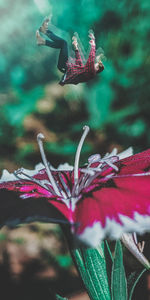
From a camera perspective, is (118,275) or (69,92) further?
(69,92)

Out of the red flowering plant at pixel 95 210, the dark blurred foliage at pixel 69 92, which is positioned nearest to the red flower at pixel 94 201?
the red flowering plant at pixel 95 210

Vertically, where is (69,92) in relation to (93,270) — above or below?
above

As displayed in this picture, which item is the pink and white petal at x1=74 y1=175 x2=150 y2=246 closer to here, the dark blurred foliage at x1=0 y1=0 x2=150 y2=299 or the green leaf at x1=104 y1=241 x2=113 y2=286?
the green leaf at x1=104 y1=241 x2=113 y2=286

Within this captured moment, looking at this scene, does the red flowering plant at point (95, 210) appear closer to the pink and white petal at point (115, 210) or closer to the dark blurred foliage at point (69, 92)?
the pink and white petal at point (115, 210)

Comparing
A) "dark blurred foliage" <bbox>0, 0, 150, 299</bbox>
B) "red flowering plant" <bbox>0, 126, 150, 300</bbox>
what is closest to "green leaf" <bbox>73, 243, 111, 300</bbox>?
"red flowering plant" <bbox>0, 126, 150, 300</bbox>

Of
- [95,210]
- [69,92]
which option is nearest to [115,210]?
[95,210]

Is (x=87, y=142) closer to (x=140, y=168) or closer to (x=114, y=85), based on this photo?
(x=114, y=85)

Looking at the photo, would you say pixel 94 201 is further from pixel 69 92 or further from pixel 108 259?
pixel 69 92

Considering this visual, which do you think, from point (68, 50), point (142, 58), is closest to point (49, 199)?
point (68, 50)
